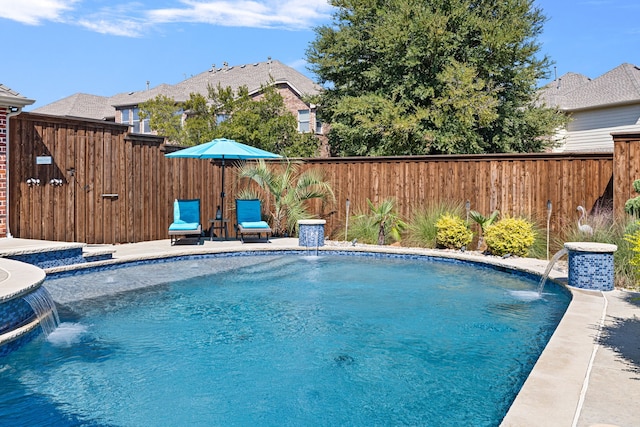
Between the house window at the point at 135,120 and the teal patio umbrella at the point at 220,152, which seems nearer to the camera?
the teal patio umbrella at the point at 220,152

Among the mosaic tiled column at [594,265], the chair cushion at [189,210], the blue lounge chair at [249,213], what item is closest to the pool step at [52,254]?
the chair cushion at [189,210]

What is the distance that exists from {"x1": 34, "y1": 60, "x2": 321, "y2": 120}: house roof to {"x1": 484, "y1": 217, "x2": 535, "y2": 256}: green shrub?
823 inches

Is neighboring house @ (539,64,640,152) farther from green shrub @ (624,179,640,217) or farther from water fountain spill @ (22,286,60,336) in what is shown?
water fountain spill @ (22,286,60,336)

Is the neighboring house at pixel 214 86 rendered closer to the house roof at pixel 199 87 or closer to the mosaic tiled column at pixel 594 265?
the house roof at pixel 199 87

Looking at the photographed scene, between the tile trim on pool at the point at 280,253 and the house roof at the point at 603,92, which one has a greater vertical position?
the house roof at the point at 603,92

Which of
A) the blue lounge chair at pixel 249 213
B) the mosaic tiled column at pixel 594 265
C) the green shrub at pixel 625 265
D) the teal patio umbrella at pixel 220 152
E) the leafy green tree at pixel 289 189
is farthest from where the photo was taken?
the leafy green tree at pixel 289 189

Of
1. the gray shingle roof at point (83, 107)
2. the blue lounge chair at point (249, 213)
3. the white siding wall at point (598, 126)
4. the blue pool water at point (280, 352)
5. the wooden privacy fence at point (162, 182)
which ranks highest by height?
the gray shingle roof at point (83, 107)

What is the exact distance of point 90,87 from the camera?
37625 millimetres

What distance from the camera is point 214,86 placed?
3362 centimetres

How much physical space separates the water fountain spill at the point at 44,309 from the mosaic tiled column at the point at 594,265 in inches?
244

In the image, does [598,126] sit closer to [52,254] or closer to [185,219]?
[185,219]

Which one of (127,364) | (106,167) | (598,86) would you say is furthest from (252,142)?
(127,364)

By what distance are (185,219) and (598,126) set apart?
19644 mm

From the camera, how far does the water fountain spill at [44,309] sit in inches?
212
